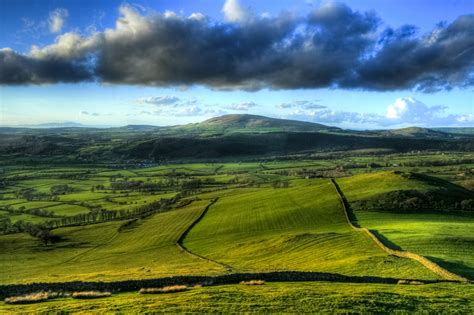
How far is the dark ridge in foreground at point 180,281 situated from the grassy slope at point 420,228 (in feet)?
41.2

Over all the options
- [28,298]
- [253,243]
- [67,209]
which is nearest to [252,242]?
[253,243]

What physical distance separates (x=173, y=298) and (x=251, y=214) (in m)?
76.8

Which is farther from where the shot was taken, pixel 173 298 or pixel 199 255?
pixel 199 255

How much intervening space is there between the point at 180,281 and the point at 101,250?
6191cm

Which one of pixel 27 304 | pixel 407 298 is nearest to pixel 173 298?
pixel 27 304

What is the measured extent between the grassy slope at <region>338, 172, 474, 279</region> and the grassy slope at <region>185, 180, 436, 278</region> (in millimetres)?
4297

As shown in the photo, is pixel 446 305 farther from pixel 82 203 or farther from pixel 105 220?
pixel 82 203

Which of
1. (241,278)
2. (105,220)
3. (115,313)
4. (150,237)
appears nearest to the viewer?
(115,313)

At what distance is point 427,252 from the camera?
50438mm

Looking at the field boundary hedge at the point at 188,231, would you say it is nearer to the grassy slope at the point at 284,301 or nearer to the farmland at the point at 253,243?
the farmland at the point at 253,243

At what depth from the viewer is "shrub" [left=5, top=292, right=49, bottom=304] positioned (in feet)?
102

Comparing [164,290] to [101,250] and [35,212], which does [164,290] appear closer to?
[101,250]

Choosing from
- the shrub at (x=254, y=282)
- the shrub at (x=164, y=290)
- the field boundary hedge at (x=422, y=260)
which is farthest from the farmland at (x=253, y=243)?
the shrub at (x=254, y=282)

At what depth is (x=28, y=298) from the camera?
31.4 meters
